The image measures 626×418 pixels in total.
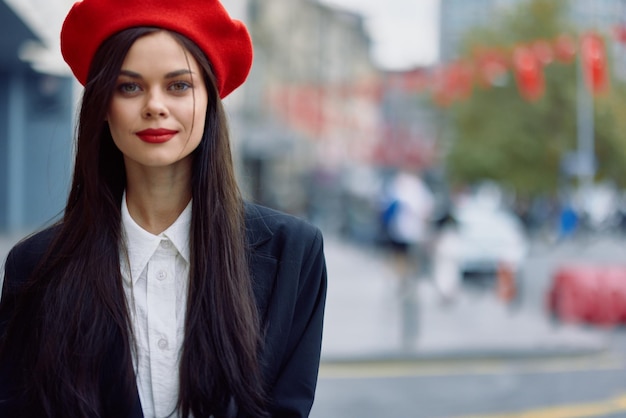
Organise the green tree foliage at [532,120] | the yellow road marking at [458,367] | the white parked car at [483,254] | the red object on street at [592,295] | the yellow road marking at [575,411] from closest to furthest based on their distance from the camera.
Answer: the yellow road marking at [575,411] → the yellow road marking at [458,367] → the red object on street at [592,295] → the white parked car at [483,254] → the green tree foliage at [532,120]

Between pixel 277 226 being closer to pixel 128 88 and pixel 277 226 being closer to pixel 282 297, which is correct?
pixel 282 297

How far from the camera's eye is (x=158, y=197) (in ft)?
7.11

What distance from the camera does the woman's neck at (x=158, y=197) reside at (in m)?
2.16

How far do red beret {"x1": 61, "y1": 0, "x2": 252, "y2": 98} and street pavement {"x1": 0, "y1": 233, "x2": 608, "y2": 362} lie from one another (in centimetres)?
822

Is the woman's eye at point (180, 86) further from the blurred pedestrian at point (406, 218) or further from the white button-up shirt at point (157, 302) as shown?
the blurred pedestrian at point (406, 218)

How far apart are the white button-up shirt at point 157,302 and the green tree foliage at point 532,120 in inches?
1560

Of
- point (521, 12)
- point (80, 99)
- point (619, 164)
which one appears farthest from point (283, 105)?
point (80, 99)

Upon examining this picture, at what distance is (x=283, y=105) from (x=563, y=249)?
1247cm

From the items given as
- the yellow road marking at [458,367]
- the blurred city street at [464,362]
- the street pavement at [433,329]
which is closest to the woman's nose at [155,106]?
the blurred city street at [464,362]

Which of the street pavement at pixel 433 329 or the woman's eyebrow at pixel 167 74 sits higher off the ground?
the woman's eyebrow at pixel 167 74

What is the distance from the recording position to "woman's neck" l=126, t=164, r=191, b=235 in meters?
2.16

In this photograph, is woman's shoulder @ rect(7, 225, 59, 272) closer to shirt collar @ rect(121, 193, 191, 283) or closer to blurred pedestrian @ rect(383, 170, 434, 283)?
shirt collar @ rect(121, 193, 191, 283)

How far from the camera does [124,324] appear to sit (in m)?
2.06

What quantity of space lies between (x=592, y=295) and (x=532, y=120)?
31.0 meters
